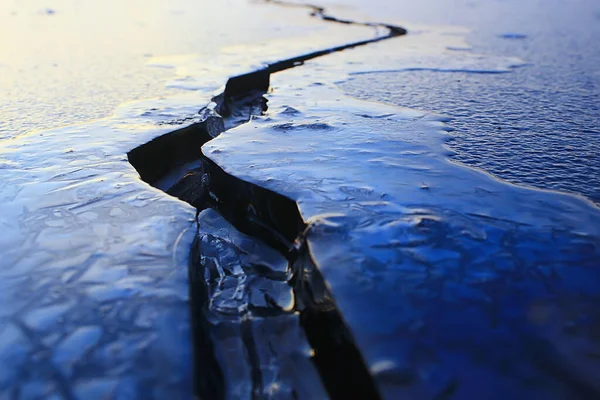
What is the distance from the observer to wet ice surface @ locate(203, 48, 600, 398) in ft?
2.52

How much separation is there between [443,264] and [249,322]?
0.46 meters

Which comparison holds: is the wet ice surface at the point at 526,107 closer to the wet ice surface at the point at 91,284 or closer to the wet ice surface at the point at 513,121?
the wet ice surface at the point at 513,121

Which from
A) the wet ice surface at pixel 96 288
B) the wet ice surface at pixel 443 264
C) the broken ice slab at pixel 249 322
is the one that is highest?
the wet ice surface at pixel 443 264

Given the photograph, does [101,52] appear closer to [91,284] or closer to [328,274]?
[91,284]

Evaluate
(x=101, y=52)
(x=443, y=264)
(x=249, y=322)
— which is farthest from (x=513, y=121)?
A: (x=101, y=52)

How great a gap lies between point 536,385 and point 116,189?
127 cm

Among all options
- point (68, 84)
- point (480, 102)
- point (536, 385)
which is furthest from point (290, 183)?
point (68, 84)

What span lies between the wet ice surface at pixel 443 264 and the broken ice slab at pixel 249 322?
15 cm

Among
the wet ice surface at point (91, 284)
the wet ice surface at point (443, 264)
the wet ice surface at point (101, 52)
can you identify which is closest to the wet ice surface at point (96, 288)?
the wet ice surface at point (91, 284)

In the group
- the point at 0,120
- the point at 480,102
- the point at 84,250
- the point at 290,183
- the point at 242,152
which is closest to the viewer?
the point at 84,250

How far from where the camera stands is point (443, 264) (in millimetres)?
1032

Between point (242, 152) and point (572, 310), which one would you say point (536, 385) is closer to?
point (572, 310)

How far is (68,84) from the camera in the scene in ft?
10.6

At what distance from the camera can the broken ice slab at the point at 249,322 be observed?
0.87 m
